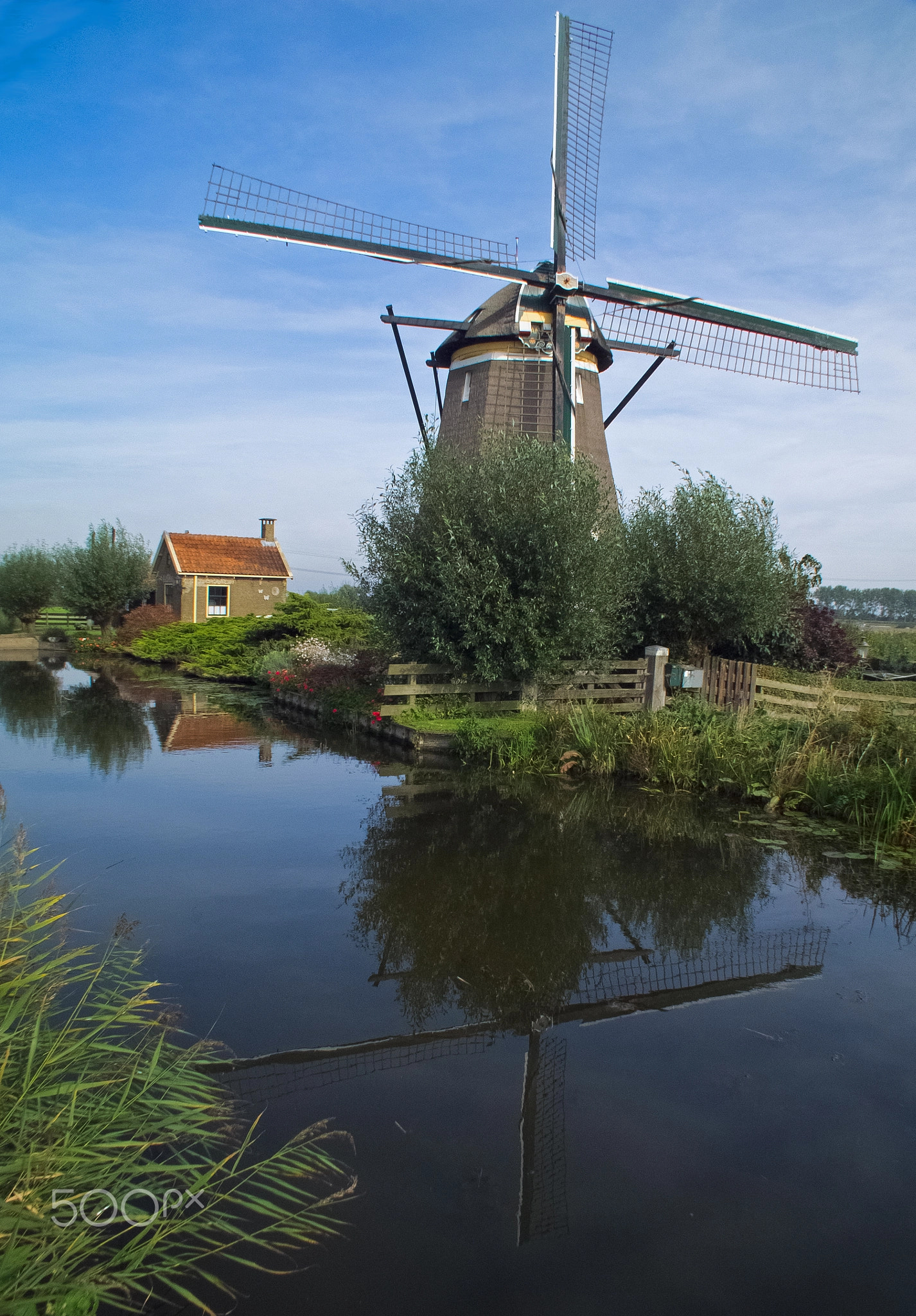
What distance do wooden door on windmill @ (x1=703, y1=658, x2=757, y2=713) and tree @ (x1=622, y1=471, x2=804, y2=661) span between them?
1561mm

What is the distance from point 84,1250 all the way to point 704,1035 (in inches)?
113

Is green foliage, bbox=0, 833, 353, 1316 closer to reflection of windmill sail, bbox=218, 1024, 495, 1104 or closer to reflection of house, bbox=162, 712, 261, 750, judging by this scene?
reflection of windmill sail, bbox=218, 1024, 495, 1104

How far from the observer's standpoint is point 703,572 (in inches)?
507

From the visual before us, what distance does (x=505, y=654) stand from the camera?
11.8 meters

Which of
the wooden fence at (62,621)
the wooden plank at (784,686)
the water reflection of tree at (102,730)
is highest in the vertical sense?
the wooden fence at (62,621)

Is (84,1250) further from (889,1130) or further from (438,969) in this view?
(889,1130)

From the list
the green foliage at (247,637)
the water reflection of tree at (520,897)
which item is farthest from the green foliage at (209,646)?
the water reflection of tree at (520,897)

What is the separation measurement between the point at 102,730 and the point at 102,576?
A: 27.4m

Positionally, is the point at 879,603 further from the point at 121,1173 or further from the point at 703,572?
the point at 121,1173

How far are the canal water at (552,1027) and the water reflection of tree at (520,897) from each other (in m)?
0.03

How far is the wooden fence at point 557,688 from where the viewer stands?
39.7 feet

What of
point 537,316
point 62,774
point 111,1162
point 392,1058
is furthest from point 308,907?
point 537,316

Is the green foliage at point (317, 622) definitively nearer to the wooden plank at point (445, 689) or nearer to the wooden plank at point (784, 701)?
the wooden plank at point (445, 689)

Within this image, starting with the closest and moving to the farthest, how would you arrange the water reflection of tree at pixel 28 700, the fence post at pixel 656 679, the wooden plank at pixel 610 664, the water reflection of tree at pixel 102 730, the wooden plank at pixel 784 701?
the wooden plank at pixel 784 701 < the water reflection of tree at pixel 102 730 < the fence post at pixel 656 679 < the wooden plank at pixel 610 664 < the water reflection of tree at pixel 28 700
